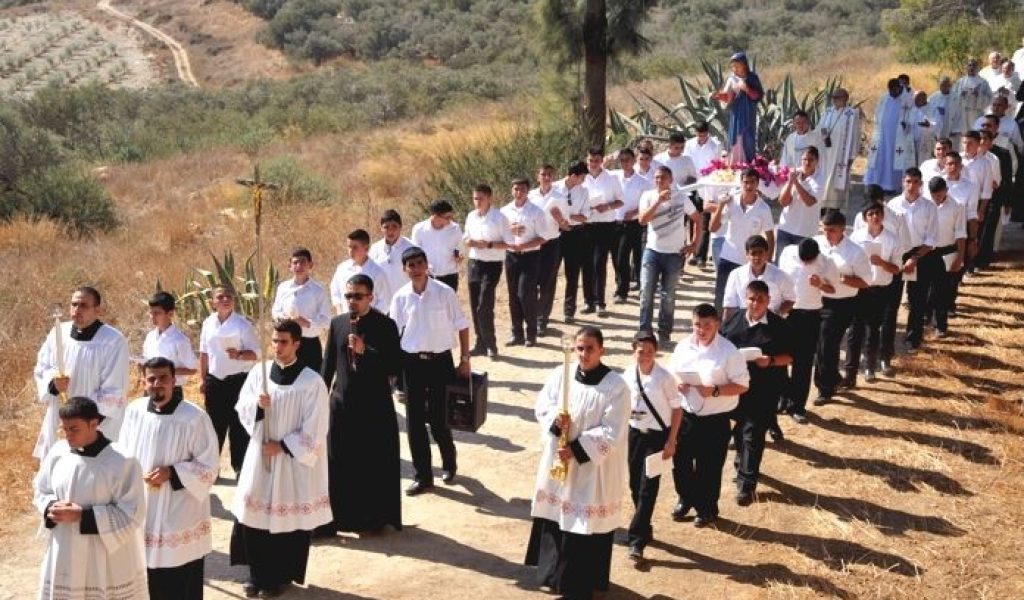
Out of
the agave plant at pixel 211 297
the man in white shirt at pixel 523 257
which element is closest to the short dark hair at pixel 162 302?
the agave plant at pixel 211 297

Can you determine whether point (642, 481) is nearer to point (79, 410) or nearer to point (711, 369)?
point (711, 369)

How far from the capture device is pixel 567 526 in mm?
7520

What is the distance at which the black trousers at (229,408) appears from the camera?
9.50 metres

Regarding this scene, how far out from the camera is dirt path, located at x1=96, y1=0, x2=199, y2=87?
187 ft

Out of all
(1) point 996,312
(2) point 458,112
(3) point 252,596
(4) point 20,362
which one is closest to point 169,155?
(2) point 458,112

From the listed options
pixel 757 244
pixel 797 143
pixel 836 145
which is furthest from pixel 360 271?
pixel 836 145

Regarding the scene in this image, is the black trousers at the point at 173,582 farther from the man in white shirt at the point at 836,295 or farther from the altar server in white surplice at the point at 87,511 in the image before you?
the man in white shirt at the point at 836,295

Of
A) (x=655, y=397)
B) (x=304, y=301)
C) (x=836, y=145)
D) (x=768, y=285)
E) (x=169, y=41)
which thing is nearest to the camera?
(x=655, y=397)

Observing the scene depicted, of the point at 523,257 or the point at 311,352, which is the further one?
the point at 523,257

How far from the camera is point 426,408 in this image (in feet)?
31.5

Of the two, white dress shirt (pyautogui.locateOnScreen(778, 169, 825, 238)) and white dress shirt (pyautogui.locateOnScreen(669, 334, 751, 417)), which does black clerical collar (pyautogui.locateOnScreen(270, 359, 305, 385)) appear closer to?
white dress shirt (pyautogui.locateOnScreen(669, 334, 751, 417))

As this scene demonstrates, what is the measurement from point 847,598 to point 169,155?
30.1 m

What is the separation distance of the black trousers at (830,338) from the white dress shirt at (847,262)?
0.35 feet

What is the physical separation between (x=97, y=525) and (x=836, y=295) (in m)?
6.87
